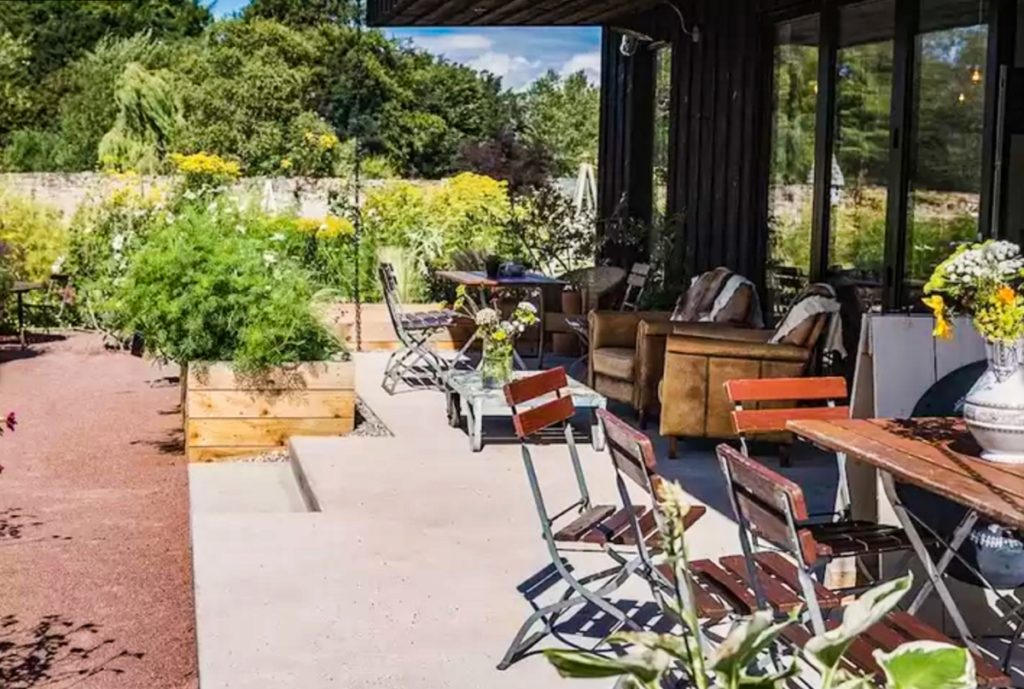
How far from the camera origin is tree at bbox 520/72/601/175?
22.2m

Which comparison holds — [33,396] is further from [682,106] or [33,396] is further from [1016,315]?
[1016,315]

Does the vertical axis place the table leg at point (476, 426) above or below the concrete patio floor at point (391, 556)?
above

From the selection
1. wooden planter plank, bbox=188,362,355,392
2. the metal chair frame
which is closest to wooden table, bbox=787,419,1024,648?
wooden planter plank, bbox=188,362,355,392

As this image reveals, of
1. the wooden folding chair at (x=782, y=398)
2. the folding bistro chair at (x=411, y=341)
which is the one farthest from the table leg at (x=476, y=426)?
the wooden folding chair at (x=782, y=398)

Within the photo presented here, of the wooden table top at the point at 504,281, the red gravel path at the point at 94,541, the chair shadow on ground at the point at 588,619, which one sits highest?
the wooden table top at the point at 504,281

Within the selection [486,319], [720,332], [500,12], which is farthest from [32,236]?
[720,332]

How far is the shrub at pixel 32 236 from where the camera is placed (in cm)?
1313

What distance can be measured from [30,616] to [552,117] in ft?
64.3

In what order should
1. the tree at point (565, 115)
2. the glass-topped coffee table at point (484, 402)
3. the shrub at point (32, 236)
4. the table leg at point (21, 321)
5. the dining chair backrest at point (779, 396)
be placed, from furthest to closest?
1. the tree at point (565, 115)
2. the shrub at point (32, 236)
3. the table leg at point (21, 321)
4. the glass-topped coffee table at point (484, 402)
5. the dining chair backrest at point (779, 396)

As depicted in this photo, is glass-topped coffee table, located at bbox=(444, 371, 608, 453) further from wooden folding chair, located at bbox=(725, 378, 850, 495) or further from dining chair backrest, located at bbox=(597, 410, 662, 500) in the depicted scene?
dining chair backrest, located at bbox=(597, 410, 662, 500)

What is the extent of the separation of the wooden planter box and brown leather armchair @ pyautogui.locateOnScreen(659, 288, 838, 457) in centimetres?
166

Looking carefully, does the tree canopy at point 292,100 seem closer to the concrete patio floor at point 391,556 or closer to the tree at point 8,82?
the tree at point 8,82

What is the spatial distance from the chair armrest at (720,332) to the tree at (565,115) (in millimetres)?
13548

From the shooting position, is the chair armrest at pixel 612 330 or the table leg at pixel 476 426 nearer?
the table leg at pixel 476 426
